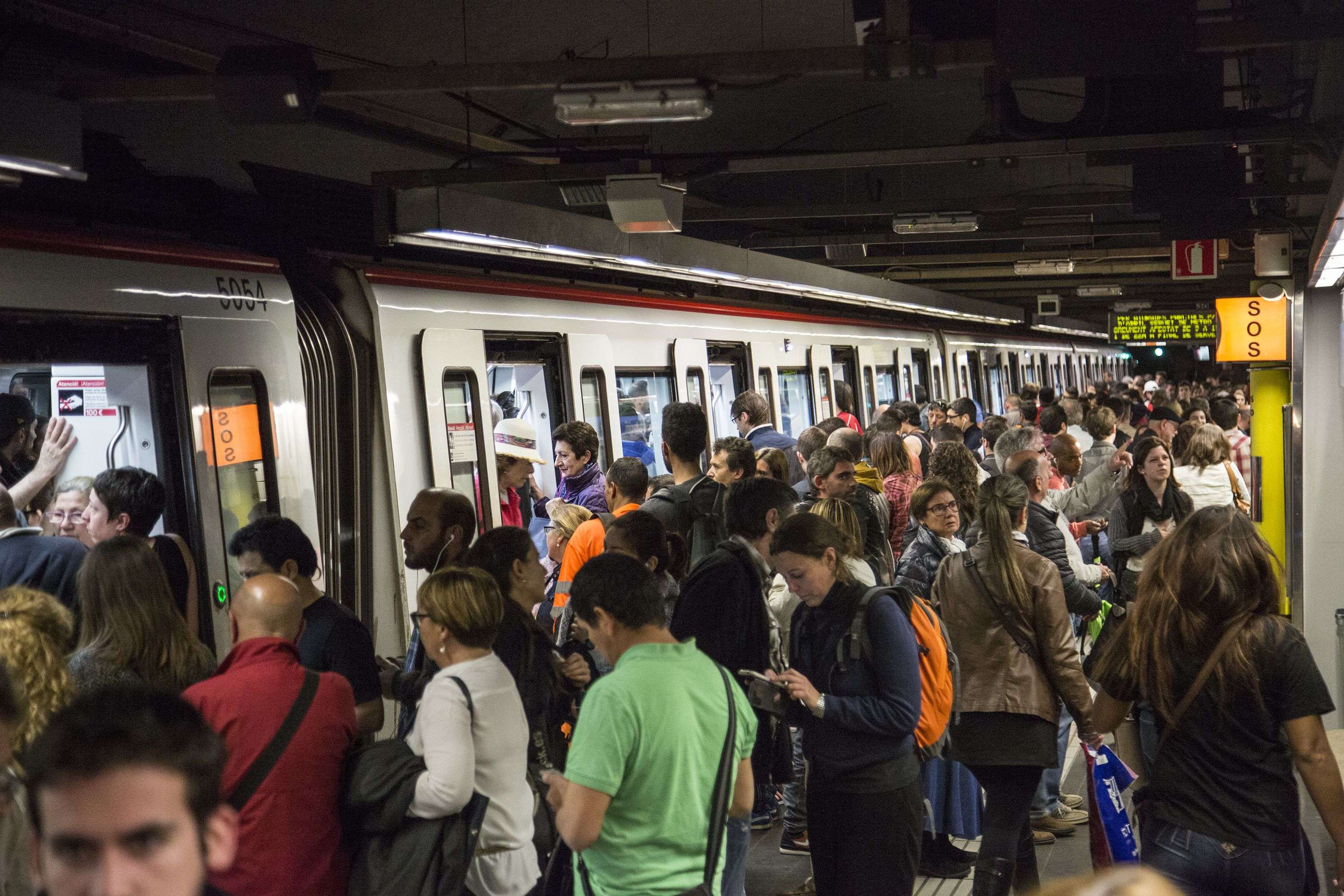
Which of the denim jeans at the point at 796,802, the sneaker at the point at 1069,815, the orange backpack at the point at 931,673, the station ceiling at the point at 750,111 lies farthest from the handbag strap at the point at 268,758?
the sneaker at the point at 1069,815

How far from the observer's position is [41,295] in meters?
4.49

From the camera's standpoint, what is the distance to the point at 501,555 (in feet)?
13.2

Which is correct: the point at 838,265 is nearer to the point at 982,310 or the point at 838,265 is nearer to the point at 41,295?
the point at 982,310

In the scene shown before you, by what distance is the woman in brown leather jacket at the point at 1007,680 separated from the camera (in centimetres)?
429

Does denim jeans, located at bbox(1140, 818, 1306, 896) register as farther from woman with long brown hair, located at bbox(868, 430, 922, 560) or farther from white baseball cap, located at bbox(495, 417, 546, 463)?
white baseball cap, located at bbox(495, 417, 546, 463)

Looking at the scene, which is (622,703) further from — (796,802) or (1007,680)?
(796,802)

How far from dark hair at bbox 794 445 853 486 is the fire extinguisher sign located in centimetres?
612

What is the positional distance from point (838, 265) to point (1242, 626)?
14.1m

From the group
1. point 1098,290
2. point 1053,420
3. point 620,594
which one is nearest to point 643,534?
point 620,594

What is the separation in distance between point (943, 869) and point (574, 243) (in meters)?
3.63

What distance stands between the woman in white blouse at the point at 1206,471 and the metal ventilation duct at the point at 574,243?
10.5 ft

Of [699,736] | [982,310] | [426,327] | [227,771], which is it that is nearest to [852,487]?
[426,327]

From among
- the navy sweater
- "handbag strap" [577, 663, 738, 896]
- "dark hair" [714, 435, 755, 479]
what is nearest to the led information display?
"dark hair" [714, 435, 755, 479]

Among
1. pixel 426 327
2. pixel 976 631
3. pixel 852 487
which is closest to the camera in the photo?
pixel 976 631
